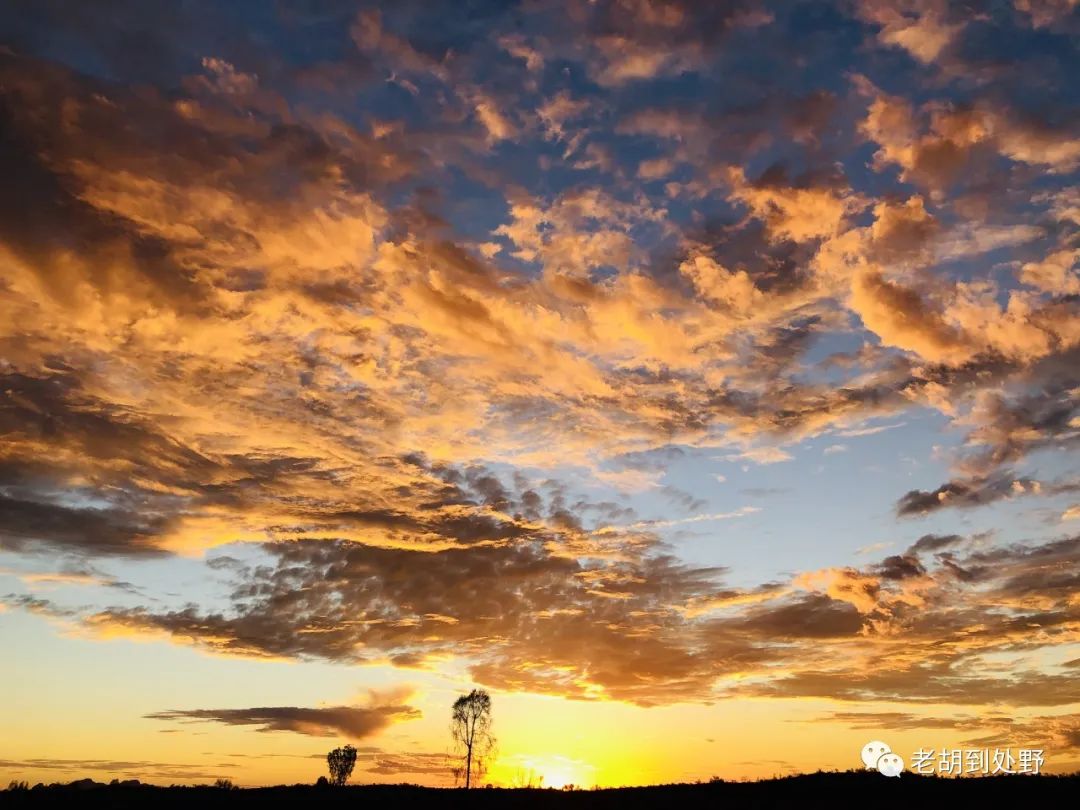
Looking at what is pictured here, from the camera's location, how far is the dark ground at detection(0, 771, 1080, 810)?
4047 cm

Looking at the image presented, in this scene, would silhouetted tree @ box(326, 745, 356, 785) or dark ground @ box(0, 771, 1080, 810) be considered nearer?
dark ground @ box(0, 771, 1080, 810)

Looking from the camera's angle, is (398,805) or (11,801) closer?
(11,801)

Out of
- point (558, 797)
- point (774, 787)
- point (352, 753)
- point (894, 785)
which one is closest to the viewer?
point (894, 785)

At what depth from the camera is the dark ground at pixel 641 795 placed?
133 ft

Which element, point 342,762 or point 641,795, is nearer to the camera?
point 641,795

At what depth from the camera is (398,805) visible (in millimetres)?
48656

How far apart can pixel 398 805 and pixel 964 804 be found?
30791 mm

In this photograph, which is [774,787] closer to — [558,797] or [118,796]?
[558,797]

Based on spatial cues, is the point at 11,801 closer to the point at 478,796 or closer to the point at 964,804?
the point at 478,796

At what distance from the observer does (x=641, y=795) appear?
49344 mm

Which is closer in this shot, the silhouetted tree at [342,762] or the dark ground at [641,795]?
the dark ground at [641,795]

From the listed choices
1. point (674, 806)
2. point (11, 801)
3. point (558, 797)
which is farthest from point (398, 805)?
point (11, 801)

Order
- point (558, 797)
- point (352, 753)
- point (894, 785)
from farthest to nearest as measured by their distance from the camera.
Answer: point (352, 753), point (558, 797), point (894, 785)

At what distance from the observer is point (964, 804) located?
1528 inches
